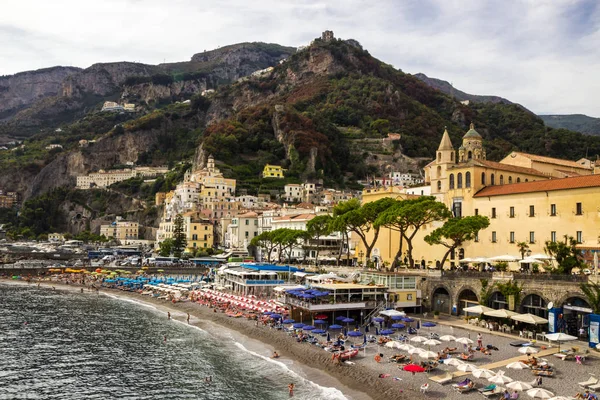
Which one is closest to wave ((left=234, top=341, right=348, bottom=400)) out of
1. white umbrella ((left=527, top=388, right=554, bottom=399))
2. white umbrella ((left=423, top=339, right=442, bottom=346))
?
white umbrella ((left=423, top=339, right=442, bottom=346))

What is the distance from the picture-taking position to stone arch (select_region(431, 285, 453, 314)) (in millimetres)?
44625

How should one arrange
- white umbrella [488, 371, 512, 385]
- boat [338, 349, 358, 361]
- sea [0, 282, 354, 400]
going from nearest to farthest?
white umbrella [488, 371, 512, 385]
sea [0, 282, 354, 400]
boat [338, 349, 358, 361]

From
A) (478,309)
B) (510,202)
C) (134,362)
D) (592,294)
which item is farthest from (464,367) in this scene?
(510,202)

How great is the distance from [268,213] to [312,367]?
6747 centimetres

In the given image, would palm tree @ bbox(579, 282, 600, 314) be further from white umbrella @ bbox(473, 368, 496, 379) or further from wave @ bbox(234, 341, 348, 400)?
wave @ bbox(234, 341, 348, 400)

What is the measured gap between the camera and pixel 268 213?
3949 inches

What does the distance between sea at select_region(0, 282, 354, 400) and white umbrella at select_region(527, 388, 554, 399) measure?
931 cm

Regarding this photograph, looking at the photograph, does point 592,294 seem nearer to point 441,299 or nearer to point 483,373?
point 483,373

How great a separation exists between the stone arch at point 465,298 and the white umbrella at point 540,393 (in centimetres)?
1857

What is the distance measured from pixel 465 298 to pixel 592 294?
11954 mm

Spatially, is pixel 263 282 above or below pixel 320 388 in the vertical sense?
above

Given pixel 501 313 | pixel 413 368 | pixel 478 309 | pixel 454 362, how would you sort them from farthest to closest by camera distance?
pixel 478 309 < pixel 501 313 < pixel 413 368 < pixel 454 362

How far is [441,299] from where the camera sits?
149ft

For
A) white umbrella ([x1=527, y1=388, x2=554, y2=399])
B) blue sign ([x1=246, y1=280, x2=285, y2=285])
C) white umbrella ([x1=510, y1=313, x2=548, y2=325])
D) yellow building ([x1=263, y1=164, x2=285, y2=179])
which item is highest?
yellow building ([x1=263, y1=164, x2=285, y2=179])
